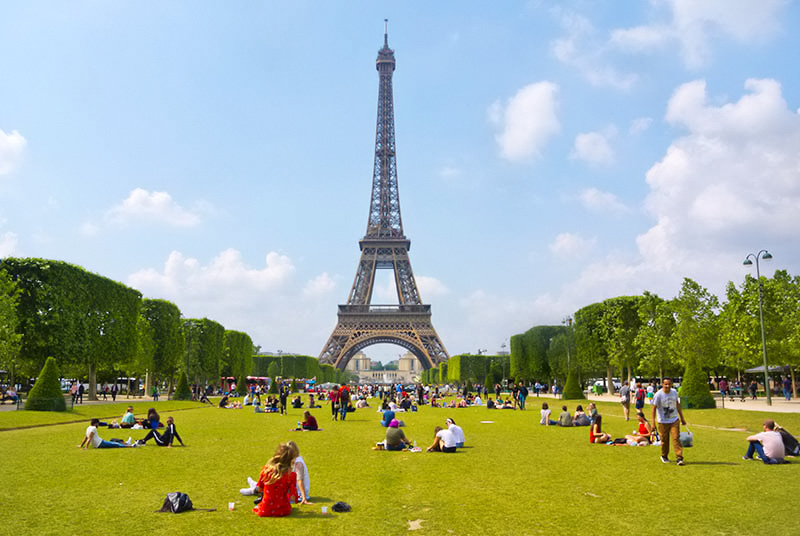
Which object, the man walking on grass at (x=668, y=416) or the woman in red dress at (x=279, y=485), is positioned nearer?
the woman in red dress at (x=279, y=485)

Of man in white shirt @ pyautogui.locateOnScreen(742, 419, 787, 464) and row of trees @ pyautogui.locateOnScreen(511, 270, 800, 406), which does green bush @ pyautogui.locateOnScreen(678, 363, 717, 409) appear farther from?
man in white shirt @ pyautogui.locateOnScreen(742, 419, 787, 464)

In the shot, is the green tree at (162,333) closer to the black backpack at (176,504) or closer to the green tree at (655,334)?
the green tree at (655,334)

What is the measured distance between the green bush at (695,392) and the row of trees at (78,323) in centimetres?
3584

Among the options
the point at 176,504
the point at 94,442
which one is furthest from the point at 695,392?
the point at 176,504

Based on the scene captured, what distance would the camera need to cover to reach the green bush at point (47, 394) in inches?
1148

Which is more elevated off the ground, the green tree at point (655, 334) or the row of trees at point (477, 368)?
the green tree at point (655, 334)

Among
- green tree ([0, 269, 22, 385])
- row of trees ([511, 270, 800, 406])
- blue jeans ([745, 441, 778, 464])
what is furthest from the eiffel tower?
blue jeans ([745, 441, 778, 464])

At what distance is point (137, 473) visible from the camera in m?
12.4

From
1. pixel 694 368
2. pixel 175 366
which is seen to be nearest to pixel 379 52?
pixel 175 366

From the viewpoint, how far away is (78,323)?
129 ft

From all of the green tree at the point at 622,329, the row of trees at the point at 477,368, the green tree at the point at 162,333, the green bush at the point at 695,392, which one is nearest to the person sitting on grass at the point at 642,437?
the green bush at the point at 695,392

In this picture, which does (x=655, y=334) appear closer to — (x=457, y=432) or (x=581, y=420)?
(x=581, y=420)

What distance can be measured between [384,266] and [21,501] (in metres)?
98.6

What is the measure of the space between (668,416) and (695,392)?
20.5m
